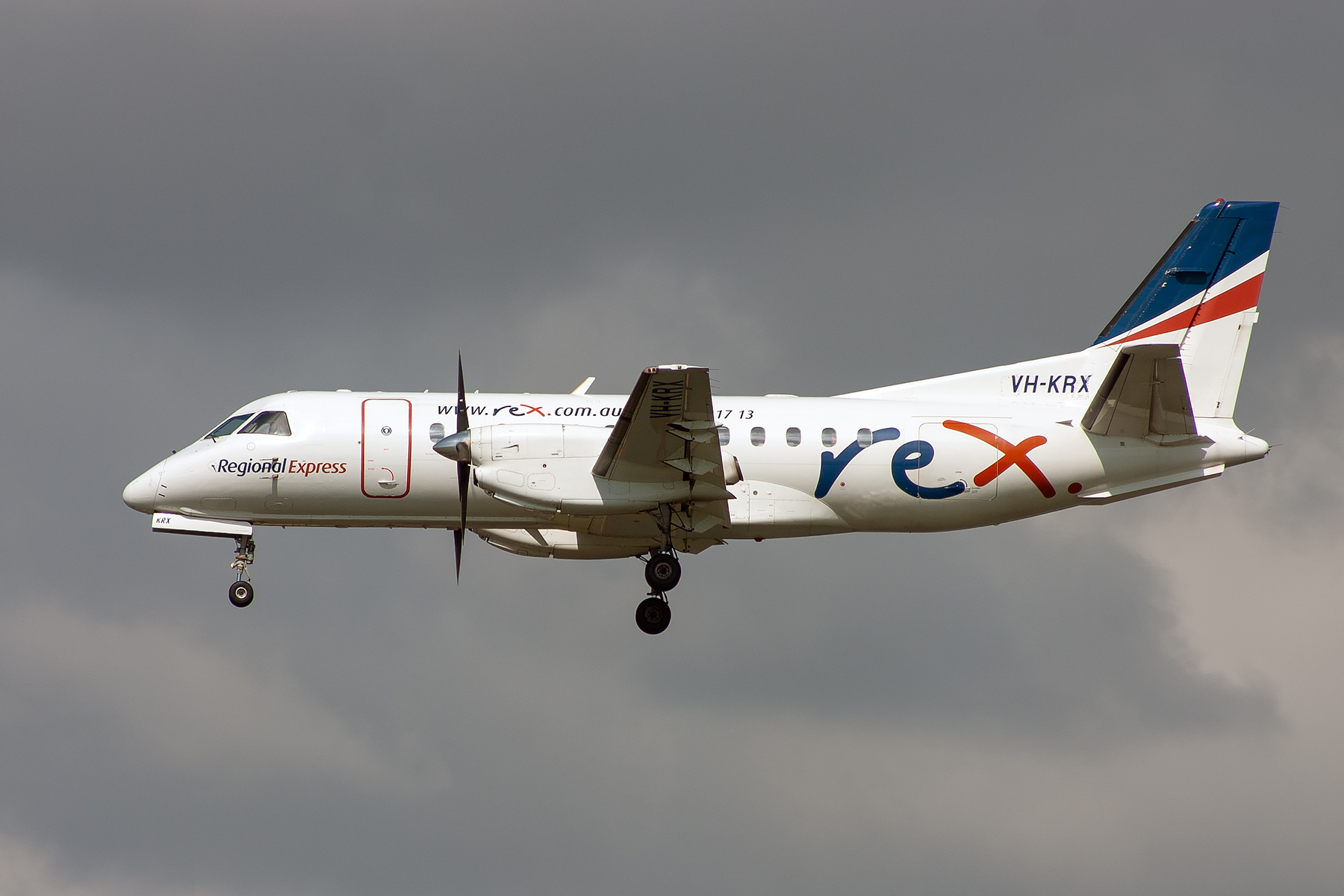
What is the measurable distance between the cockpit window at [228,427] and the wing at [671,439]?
20.8 ft

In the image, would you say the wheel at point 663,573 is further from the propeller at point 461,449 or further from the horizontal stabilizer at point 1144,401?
the horizontal stabilizer at point 1144,401

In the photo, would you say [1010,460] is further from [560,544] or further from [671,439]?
[560,544]

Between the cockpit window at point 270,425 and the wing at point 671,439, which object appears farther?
the cockpit window at point 270,425

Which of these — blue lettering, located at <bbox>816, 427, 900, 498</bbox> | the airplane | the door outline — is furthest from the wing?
the door outline

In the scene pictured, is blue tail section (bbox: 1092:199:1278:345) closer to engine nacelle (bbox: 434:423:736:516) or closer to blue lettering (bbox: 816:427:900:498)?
blue lettering (bbox: 816:427:900:498)

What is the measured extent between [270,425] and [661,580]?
22.7 ft

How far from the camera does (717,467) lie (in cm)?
2269

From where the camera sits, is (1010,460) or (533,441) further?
(1010,460)

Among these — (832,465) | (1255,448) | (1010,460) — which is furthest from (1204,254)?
(832,465)

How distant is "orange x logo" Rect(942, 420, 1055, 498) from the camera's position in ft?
79.7

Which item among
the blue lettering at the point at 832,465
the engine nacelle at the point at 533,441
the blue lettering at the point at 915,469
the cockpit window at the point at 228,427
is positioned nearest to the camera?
the engine nacelle at the point at 533,441

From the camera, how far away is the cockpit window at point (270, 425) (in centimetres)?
2416

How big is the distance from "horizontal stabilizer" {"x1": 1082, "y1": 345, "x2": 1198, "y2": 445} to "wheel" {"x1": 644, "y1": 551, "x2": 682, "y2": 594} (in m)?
7.18

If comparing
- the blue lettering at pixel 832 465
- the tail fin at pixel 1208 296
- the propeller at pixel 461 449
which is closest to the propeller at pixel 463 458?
the propeller at pixel 461 449
